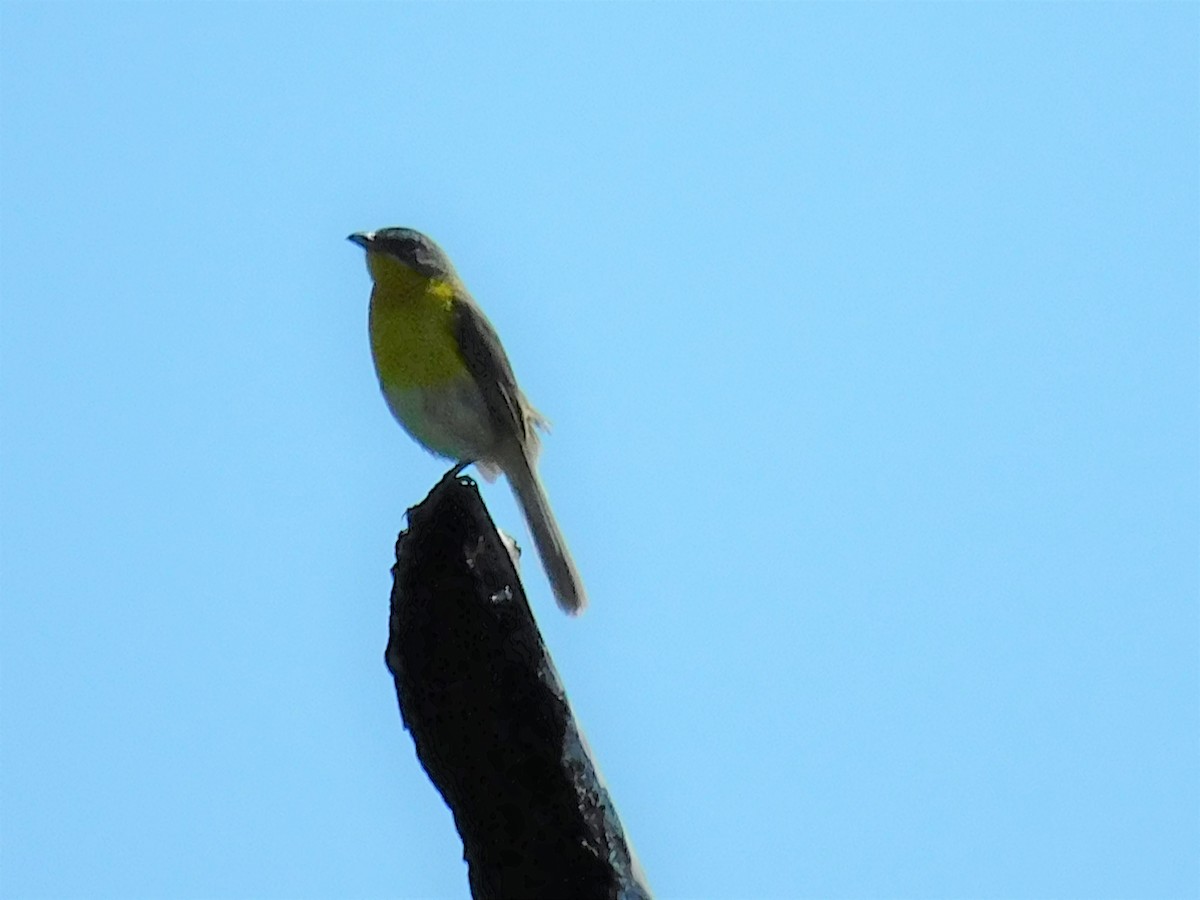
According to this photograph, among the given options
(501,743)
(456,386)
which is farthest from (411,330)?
(501,743)

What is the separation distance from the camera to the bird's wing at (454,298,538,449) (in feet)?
22.8

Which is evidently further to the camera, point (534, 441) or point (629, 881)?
point (534, 441)

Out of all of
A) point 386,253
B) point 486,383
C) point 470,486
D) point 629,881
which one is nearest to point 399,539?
point 470,486

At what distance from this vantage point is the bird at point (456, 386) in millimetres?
6828

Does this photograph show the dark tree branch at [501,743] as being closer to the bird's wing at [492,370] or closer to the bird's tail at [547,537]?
the bird's tail at [547,537]

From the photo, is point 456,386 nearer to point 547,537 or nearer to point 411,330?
point 411,330

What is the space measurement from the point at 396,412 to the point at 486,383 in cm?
44

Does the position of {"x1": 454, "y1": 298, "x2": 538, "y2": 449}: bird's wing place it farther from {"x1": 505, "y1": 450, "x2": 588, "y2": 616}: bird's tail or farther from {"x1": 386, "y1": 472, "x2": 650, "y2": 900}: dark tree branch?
{"x1": 386, "y1": 472, "x2": 650, "y2": 900}: dark tree branch

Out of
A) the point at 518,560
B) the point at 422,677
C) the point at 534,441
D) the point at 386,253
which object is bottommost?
the point at 422,677

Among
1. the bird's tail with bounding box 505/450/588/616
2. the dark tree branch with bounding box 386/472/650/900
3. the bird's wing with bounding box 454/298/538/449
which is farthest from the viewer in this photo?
the bird's wing with bounding box 454/298/538/449

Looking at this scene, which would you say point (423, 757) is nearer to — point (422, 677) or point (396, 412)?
point (422, 677)

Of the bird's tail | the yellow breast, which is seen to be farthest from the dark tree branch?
the yellow breast

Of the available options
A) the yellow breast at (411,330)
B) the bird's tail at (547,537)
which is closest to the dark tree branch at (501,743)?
the bird's tail at (547,537)

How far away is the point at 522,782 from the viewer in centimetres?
334
